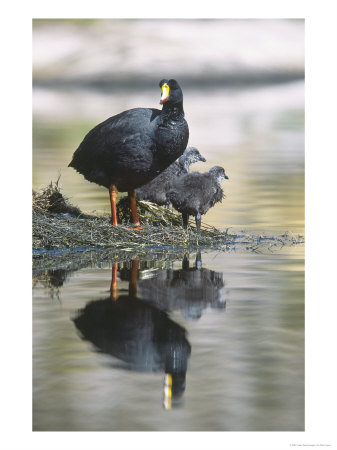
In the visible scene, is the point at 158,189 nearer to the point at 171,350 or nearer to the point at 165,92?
the point at 165,92

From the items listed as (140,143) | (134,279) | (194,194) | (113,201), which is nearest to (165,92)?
(140,143)

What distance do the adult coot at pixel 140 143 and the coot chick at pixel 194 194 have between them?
0.37m

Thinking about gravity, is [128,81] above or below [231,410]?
above

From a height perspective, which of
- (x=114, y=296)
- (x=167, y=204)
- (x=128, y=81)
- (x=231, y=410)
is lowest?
(x=231, y=410)

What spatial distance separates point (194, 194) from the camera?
8734 millimetres

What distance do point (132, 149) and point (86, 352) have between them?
3.80 m

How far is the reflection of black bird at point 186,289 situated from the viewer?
19.4 ft

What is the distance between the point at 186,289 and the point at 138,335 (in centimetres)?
125

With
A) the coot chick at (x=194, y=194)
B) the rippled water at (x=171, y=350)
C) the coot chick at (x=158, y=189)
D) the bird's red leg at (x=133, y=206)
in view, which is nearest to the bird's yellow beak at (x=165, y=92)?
the coot chick at (x=194, y=194)

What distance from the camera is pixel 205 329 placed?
538cm

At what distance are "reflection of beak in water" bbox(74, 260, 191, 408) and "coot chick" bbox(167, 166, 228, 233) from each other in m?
2.68

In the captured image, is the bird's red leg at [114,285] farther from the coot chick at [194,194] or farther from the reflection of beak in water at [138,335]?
the coot chick at [194,194]
